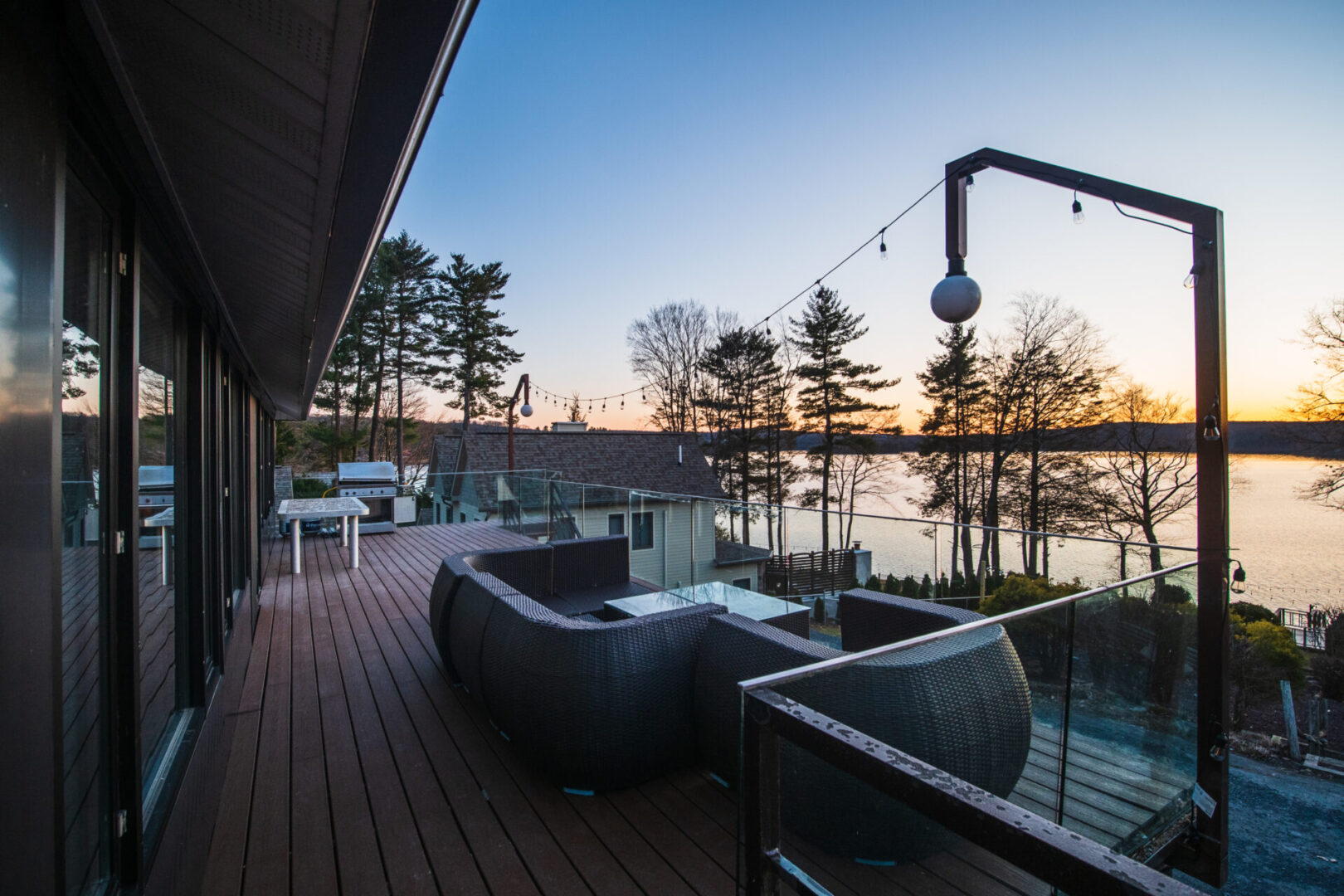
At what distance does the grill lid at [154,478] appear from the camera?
191 centimetres

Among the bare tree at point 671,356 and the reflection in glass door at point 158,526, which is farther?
the bare tree at point 671,356

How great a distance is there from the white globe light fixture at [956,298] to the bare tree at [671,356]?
784 inches

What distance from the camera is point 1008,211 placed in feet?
34.6

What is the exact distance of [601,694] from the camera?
2.42m

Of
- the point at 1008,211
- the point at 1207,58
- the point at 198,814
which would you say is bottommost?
the point at 198,814

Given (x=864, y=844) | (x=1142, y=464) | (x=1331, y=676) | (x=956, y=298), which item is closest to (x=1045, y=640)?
(x=864, y=844)

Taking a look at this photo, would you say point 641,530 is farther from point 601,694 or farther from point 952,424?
point 952,424

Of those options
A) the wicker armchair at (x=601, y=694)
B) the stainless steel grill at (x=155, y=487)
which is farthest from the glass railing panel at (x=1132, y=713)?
the stainless steel grill at (x=155, y=487)

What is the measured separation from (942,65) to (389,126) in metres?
10.2

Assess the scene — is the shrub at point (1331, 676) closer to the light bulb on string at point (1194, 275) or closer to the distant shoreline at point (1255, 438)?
the distant shoreline at point (1255, 438)

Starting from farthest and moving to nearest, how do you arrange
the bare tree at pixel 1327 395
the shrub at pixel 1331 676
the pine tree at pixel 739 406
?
the pine tree at pixel 739 406
the bare tree at pixel 1327 395
the shrub at pixel 1331 676

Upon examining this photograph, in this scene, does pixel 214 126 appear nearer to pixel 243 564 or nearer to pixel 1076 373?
pixel 243 564

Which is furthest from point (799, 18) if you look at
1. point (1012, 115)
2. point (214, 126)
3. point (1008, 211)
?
point (214, 126)

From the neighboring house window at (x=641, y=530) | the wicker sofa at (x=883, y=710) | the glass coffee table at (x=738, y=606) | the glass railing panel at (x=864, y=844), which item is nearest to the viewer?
the glass railing panel at (x=864, y=844)
